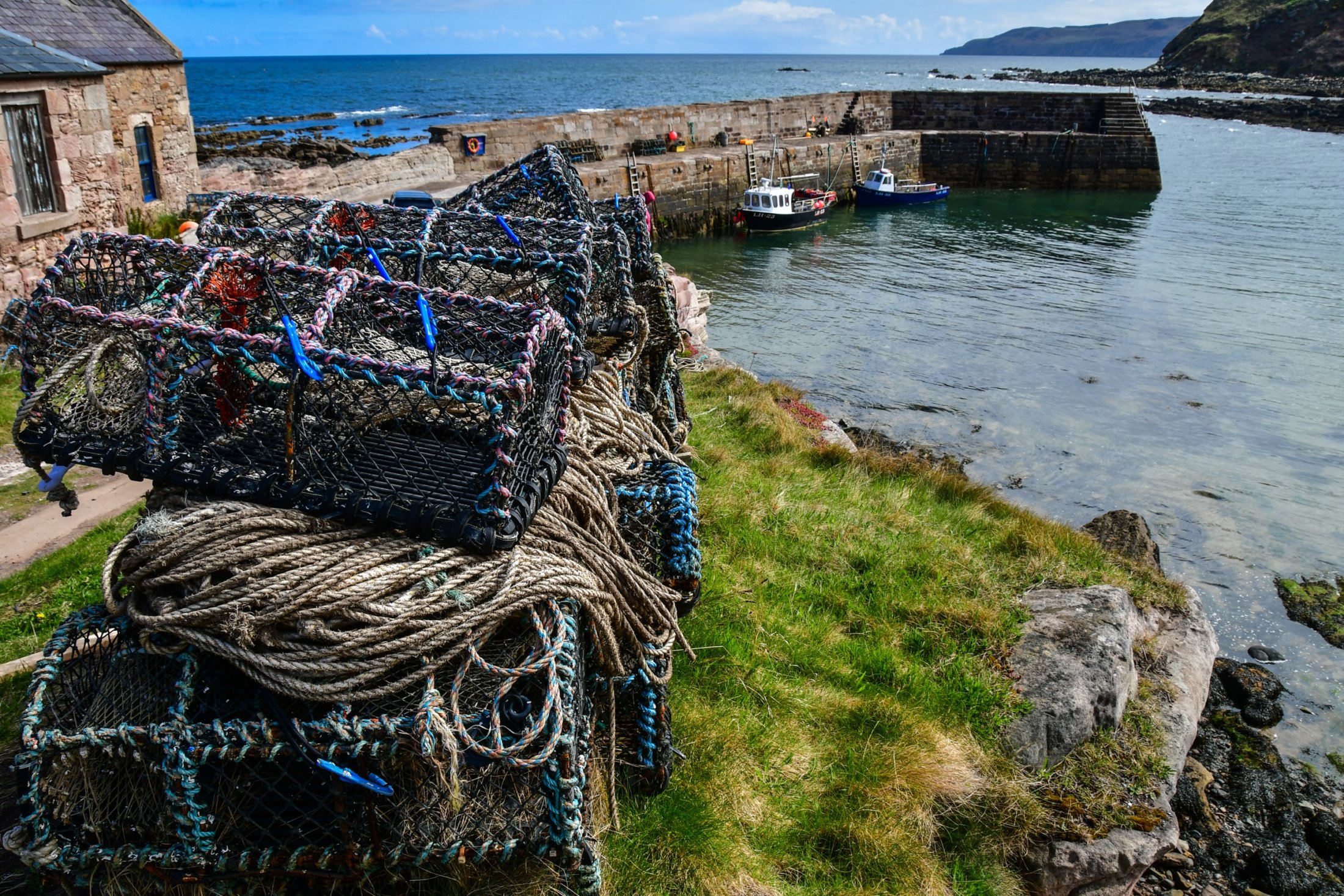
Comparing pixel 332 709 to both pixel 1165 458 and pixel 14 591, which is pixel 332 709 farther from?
pixel 1165 458

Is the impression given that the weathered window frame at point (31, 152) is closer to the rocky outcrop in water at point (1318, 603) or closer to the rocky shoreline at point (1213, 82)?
the rocky outcrop in water at point (1318, 603)

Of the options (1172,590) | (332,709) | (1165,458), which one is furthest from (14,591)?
(1165,458)

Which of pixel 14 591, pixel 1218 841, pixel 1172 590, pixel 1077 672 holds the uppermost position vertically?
pixel 14 591

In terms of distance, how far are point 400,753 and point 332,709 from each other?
0.24 m

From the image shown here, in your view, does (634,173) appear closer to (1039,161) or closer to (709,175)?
(709,175)

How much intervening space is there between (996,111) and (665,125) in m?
18.4

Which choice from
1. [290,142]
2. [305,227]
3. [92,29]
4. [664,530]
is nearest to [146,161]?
[92,29]

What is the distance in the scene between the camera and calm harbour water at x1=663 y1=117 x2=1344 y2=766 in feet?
35.1

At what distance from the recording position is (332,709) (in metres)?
2.58

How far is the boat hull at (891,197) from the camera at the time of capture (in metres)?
36.1

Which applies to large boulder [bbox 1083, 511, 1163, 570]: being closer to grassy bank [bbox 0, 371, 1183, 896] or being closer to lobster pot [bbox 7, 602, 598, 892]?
grassy bank [bbox 0, 371, 1183, 896]

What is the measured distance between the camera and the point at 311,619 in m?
2.61

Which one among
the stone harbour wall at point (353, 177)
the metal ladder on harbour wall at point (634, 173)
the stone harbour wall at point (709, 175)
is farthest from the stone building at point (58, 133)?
the metal ladder on harbour wall at point (634, 173)

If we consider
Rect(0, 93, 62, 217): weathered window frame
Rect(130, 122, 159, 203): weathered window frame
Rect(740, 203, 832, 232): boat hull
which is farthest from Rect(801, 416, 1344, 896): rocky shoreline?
Rect(740, 203, 832, 232): boat hull
